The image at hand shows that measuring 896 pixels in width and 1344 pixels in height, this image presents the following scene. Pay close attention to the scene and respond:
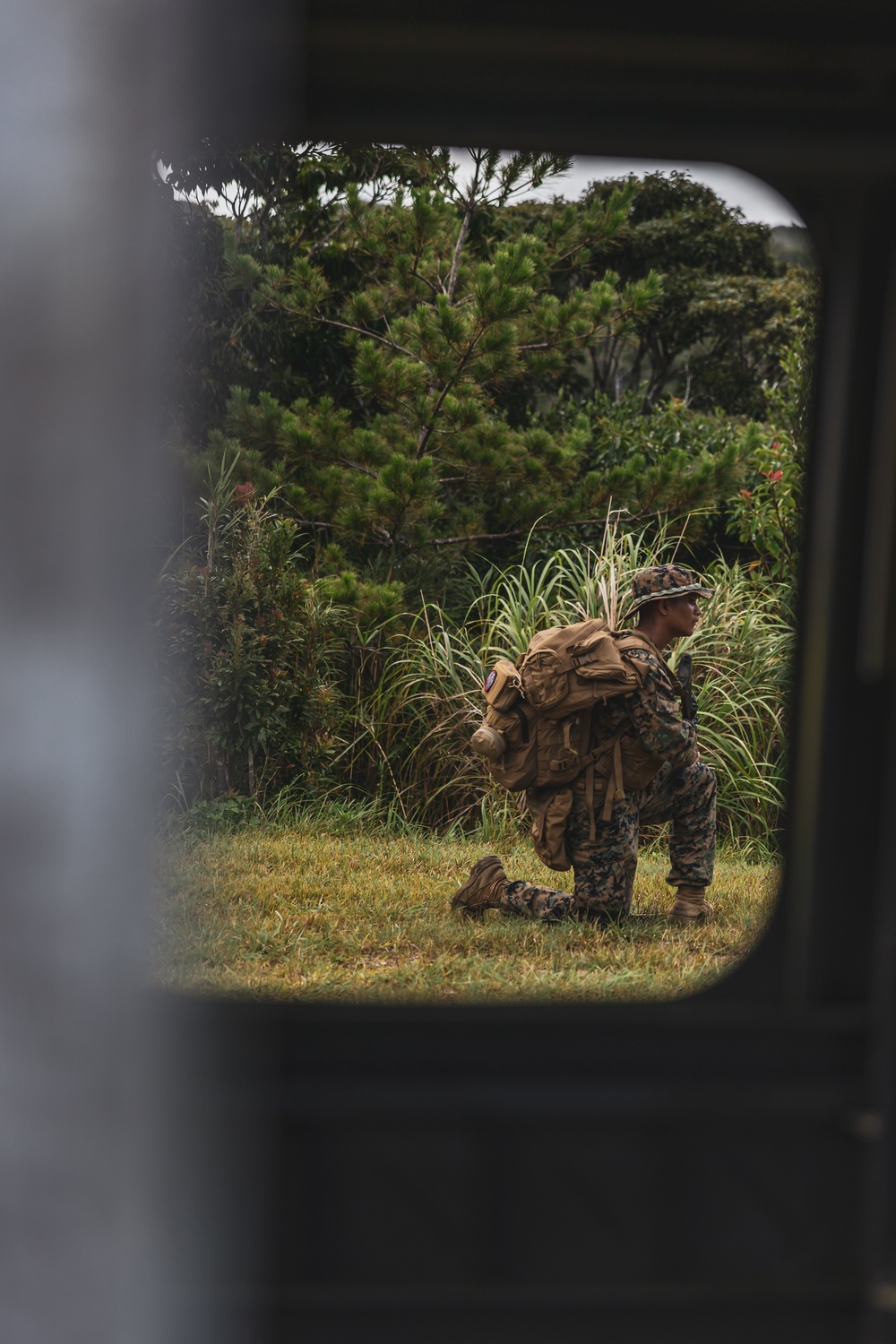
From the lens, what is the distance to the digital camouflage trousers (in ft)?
9.30

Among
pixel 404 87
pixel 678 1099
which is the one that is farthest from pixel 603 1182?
pixel 404 87

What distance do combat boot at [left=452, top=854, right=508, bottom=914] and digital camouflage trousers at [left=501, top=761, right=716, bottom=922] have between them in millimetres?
37

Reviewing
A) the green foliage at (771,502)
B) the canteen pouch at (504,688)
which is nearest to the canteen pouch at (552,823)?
the canteen pouch at (504,688)

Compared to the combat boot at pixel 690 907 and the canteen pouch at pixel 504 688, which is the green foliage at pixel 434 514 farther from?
the canteen pouch at pixel 504 688

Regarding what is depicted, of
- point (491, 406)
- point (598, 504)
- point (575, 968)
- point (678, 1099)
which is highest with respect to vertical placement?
point (491, 406)

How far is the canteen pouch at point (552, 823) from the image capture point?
2.83m

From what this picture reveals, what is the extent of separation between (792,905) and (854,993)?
9 cm

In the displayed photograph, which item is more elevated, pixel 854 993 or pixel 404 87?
pixel 404 87

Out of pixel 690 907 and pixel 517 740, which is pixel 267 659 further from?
pixel 690 907

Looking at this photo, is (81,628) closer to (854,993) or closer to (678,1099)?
(678,1099)

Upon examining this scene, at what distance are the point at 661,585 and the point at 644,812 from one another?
0.67 metres

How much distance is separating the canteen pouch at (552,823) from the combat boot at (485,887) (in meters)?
0.18

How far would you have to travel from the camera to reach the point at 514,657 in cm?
450

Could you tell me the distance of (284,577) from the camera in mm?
4367
